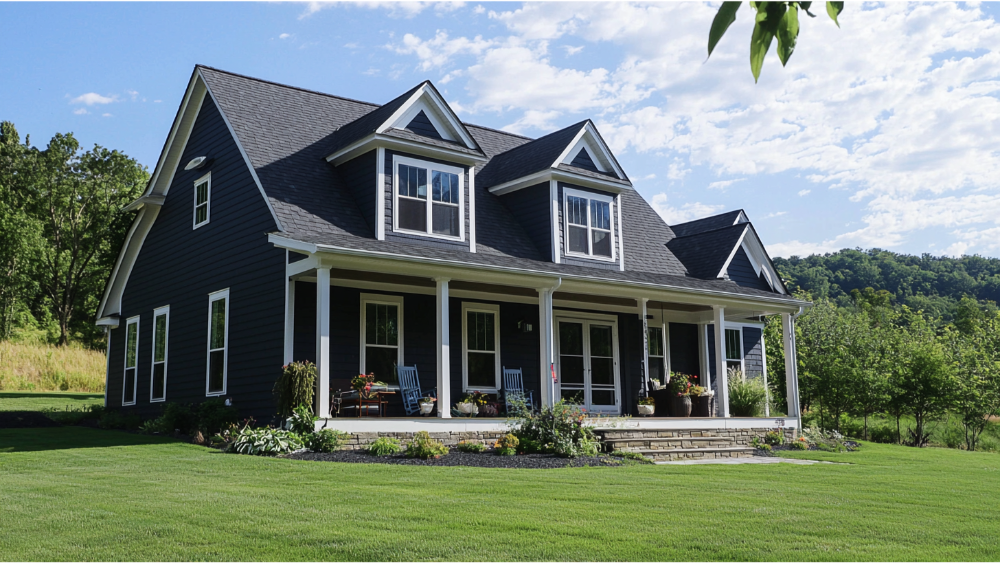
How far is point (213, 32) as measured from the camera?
11.8m

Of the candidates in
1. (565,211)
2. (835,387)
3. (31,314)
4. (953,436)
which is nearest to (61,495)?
(565,211)

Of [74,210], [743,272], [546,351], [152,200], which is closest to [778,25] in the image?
[546,351]

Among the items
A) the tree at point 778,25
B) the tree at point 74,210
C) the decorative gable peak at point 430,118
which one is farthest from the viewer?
the tree at point 74,210

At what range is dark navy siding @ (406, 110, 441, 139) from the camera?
51.0 ft

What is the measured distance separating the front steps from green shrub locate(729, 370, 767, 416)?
3.07 meters

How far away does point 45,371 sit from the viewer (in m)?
27.0

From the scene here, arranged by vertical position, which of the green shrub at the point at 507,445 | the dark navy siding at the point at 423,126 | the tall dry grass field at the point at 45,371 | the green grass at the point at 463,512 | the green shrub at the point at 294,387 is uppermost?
the dark navy siding at the point at 423,126

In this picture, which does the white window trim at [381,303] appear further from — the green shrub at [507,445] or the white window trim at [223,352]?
the green shrub at [507,445]

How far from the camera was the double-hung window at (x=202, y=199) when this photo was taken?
1642 centimetres

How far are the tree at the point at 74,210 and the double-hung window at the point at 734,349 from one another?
99.7 feet

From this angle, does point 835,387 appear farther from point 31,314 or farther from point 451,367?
point 31,314

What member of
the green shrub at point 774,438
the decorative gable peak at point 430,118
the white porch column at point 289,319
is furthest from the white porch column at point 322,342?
the green shrub at point 774,438

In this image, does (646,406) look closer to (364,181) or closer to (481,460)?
(481,460)

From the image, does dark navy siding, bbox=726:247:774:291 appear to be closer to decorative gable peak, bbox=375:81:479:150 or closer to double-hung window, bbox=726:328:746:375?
double-hung window, bbox=726:328:746:375
